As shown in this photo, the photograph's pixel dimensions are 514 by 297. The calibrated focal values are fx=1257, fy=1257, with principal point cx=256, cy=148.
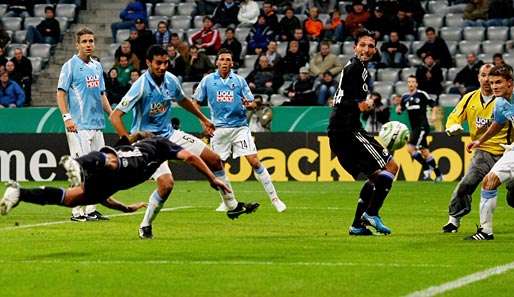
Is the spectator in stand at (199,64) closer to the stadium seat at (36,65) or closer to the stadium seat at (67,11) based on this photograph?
the stadium seat at (36,65)

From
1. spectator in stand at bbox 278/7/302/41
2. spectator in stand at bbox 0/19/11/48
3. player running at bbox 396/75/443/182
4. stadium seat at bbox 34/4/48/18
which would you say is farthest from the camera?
stadium seat at bbox 34/4/48/18

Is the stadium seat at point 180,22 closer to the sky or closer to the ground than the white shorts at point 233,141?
closer to the ground

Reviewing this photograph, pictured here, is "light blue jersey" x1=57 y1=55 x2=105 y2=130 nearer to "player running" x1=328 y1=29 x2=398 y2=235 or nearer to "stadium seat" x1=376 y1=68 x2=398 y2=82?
"player running" x1=328 y1=29 x2=398 y2=235

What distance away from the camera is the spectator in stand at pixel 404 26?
30438 millimetres

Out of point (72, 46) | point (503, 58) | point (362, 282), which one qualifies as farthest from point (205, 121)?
point (72, 46)

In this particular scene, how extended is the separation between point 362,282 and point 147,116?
5043mm

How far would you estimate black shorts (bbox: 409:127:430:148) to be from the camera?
1027 inches

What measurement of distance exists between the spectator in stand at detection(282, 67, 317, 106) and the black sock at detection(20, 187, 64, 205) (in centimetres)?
1682

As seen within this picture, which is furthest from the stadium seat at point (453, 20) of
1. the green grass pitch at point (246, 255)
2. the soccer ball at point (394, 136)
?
the soccer ball at point (394, 136)

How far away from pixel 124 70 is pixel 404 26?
6885 millimetres

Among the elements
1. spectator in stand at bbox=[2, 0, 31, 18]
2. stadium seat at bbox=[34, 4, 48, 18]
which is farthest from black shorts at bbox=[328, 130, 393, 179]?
spectator in stand at bbox=[2, 0, 31, 18]

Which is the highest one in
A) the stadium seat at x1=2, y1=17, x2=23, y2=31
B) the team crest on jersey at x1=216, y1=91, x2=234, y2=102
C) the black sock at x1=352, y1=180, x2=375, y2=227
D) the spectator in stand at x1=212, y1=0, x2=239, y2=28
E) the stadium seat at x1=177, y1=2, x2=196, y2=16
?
the black sock at x1=352, y1=180, x2=375, y2=227

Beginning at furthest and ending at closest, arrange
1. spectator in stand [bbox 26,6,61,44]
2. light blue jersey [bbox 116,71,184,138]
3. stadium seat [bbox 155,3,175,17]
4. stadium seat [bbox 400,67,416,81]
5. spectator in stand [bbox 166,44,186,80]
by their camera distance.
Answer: stadium seat [bbox 155,3,175,17] < spectator in stand [bbox 26,6,61,44] < spectator in stand [bbox 166,44,186,80] < stadium seat [bbox 400,67,416,81] < light blue jersey [bbox 116,71,184,138]

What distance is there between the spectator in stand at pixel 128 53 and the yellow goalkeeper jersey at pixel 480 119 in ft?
56.5
